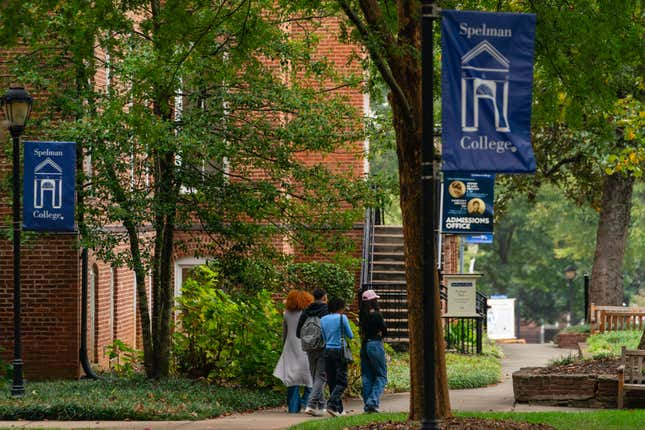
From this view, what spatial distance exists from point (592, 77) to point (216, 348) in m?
7.38

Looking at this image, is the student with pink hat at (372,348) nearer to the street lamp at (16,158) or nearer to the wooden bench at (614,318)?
the street lamp at (16,158)

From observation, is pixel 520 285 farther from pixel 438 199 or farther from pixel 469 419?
pixel 469 419

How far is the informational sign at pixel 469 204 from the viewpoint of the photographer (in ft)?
73.8

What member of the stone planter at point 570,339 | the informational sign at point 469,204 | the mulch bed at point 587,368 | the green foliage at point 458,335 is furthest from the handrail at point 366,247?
the mulch bed at point 587,368

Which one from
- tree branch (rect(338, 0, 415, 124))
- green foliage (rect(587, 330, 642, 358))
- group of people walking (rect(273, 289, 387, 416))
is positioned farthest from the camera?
green foliage (rect(587, 330, 642, 358))

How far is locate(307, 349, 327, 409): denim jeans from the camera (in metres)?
15.4

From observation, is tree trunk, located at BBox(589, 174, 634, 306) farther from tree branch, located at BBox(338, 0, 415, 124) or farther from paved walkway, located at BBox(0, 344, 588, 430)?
tree branch, located at BBox(338, 0, 415, 124)

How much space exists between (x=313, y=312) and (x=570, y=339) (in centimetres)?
1907

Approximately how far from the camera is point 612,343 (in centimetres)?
2350

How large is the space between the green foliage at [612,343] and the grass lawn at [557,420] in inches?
194

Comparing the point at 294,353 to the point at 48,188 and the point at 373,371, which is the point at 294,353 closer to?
the point at 373,371

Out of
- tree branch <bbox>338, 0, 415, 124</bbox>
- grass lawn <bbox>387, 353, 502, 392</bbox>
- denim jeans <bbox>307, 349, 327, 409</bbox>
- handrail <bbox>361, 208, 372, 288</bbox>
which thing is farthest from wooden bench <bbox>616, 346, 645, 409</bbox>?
handrail <bbox>361, 208, 372, 288</bbox>

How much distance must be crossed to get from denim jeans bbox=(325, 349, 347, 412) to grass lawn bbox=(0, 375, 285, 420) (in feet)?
4.54

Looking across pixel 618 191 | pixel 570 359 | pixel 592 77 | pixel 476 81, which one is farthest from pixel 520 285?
pixel 476 81
